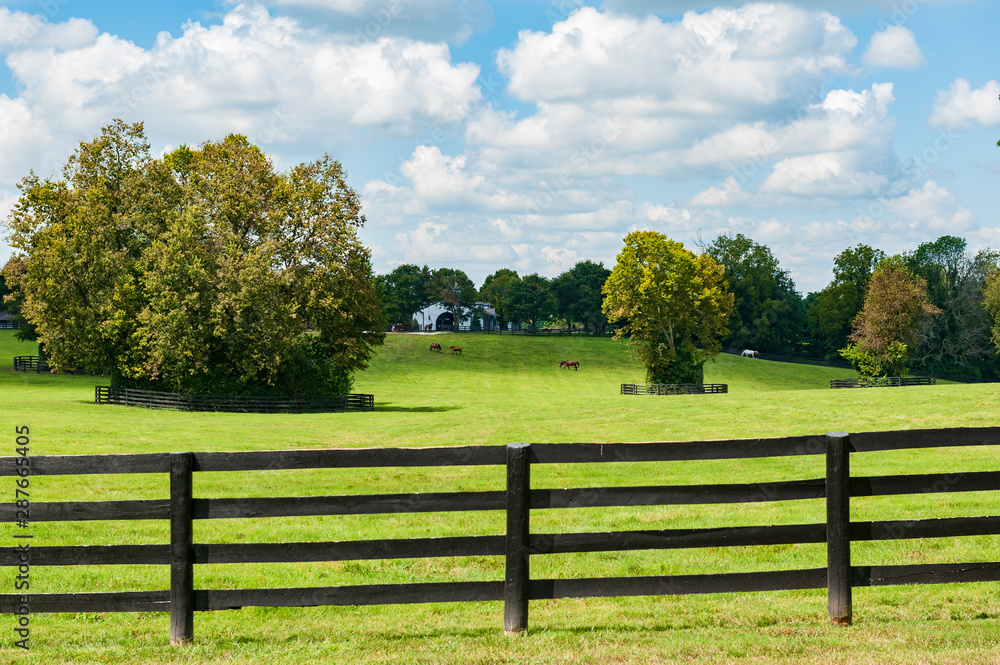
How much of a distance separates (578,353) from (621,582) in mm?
112538

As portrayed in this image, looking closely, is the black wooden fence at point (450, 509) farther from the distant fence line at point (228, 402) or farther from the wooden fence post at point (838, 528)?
the distant fence line at point (228, 402)

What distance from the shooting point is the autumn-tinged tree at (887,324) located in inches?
3125

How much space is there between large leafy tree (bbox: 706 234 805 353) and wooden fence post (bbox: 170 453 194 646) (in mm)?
125845

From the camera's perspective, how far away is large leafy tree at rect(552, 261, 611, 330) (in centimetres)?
16200

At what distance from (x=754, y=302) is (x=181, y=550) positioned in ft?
430

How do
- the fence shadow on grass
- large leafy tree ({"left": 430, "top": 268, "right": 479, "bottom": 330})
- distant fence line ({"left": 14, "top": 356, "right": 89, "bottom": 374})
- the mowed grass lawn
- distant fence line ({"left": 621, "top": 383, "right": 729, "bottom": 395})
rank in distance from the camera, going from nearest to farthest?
the mowed grass lawn, the fence shadow on grass, distant fence line ({"left": 621, "top": 383, "right": 729, "bottom": 395}), distant fence line ({"left": 14, "top": 356, "right": 89, "bottom": 374}), large leafy tree ({"left": 430, "top": 268, "right": 479, "bottom": 330})

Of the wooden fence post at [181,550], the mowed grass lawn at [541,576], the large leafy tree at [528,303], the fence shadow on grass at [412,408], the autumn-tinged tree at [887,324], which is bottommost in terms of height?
the fence shadow on grass at [412,408]

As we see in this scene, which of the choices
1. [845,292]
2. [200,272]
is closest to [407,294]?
[845,292]

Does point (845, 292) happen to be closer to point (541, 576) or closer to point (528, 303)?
point (528, 303)

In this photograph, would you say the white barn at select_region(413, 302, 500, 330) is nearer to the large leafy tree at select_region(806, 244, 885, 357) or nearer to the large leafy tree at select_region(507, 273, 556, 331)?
the large leafy tree at select_region(507, 273, 556, 331)

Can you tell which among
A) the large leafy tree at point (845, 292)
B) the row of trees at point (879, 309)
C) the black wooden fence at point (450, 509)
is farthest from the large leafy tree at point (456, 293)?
the black wooden fence at point (450, 509)

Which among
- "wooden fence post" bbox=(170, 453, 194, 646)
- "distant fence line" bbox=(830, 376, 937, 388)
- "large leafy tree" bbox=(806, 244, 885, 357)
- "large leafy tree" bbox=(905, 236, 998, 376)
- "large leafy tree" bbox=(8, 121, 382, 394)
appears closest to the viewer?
"wooden fence post" bbox=(170, 453, 194, 646)

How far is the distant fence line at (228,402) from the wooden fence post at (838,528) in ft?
158

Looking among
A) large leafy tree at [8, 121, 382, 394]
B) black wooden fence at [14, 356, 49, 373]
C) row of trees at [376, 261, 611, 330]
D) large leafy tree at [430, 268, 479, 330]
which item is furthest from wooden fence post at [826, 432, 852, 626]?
large leafy tree at [430, 268, 479, 330]
